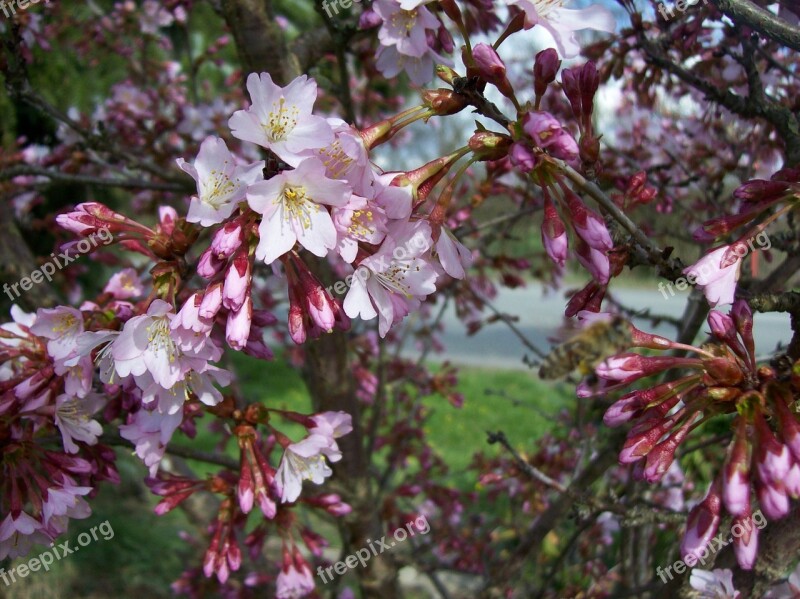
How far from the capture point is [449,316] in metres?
17.0

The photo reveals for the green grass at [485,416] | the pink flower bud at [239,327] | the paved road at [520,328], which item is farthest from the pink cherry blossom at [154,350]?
the paved road at [520,328]

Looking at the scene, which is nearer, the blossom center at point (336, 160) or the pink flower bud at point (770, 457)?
the pink flower bud at point (770, 457)

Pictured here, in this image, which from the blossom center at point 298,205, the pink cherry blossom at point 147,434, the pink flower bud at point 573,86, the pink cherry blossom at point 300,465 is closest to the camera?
the blossom center at point 298,205

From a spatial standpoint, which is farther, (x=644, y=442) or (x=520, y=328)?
(x=520, y=328)

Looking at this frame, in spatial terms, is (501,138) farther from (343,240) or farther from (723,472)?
(723,472)

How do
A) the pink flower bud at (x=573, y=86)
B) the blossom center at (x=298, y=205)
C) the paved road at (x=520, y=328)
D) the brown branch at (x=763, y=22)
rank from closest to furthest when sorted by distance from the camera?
the brown branch at (x=763, y=22) < the blossom center at (x=298, y=205) < the pink flower bud at (x=573, y=86) < the paved road at (x=520, y=328)

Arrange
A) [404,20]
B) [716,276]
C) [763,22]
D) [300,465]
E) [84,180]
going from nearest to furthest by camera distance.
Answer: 1. [763,22]
2. [716,276]
3. [404,20]
4. [300,465]
5. [84,180]

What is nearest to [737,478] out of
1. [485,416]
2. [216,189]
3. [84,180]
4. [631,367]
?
[631,367]

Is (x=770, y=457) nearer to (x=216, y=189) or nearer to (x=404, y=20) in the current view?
(x=216, y=189)

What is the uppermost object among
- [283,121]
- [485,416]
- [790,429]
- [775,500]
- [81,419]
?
[283,121]

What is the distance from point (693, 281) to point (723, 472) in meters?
0.40

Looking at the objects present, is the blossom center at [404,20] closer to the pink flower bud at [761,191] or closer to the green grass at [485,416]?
the pink flower bud at [761,191]

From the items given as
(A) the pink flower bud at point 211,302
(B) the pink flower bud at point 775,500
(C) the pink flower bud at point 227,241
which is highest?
(C) the pink flower bud at point 227,241

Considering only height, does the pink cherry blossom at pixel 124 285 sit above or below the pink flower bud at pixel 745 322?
above
